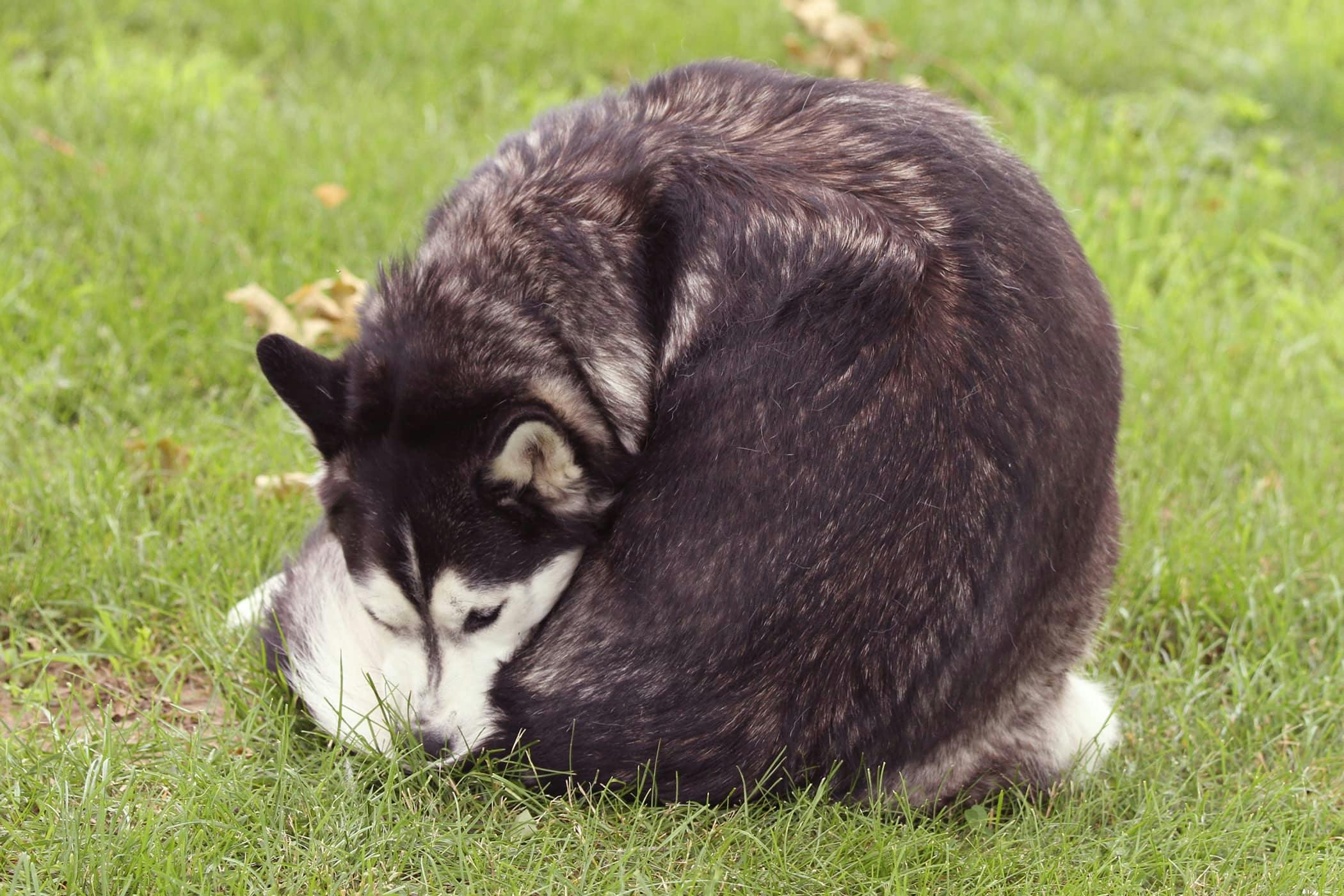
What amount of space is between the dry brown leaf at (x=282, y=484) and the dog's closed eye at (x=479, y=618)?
4.20ft

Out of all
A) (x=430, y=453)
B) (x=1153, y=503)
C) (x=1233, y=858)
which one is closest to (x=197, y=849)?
(x=430, y=453)

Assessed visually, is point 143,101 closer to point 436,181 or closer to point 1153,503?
point 436,181

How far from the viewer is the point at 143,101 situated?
621cm

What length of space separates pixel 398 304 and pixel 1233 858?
242cm

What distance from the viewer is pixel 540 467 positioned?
3.14 meters

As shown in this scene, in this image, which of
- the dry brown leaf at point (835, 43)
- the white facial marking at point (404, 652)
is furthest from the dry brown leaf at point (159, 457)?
the dry brown leaf at point (835, 43)

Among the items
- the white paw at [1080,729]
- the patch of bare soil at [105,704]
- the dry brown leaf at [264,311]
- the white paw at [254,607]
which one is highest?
the dry brown leaf at [264,311]

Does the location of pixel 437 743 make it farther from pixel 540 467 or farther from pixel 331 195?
pixel 331 195

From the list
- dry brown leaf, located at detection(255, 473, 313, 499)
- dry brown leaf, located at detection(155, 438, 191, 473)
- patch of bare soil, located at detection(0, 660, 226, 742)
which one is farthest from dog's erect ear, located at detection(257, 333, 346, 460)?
dry brown leaf, located at detection(155, 438, 191, 473)

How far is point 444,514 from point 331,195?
112 inches

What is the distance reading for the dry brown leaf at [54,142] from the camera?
5.73 m

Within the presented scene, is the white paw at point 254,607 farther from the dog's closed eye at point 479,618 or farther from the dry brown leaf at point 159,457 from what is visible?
the dry brown leaf at point 159,457

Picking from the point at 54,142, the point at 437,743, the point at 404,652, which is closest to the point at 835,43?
the point at 54,142

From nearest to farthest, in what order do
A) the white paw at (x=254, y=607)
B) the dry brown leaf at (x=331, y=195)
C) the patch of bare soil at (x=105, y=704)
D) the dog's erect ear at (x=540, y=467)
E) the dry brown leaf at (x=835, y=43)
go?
1. the dog's erect ear at (x=540, y=467)
2. the patch of bare soil at (x=105, y=704)
3. the white paw at (x=254, y=607)
4. the dry brown leaf at (x=331, y=195)
5. the dry brown leaf at (x=835, y=43)
